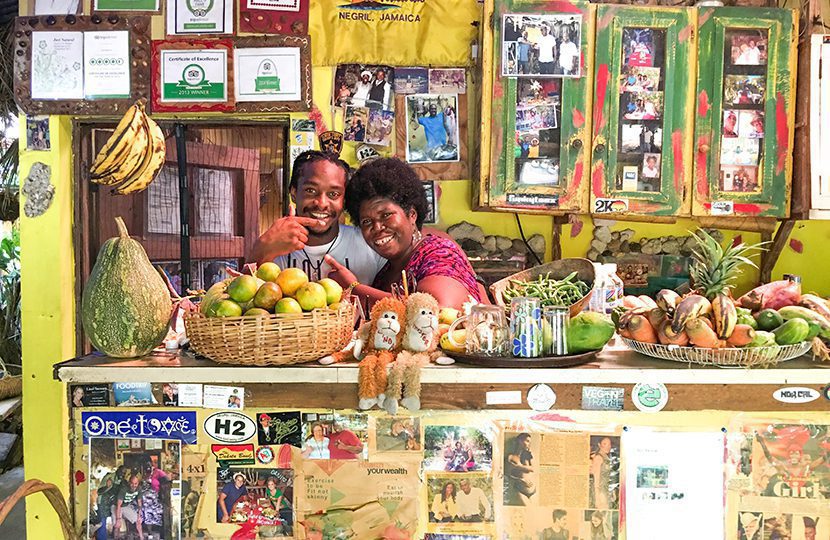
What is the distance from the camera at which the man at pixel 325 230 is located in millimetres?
3387

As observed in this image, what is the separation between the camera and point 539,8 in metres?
3.74

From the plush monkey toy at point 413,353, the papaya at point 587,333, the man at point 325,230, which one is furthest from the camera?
the man at point 325,230

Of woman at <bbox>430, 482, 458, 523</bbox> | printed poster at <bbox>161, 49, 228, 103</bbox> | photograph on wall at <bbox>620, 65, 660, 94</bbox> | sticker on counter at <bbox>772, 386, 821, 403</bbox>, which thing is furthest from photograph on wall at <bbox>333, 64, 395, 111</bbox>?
sticker on counter at <bbox>772, 386, 821, 403</bbox>

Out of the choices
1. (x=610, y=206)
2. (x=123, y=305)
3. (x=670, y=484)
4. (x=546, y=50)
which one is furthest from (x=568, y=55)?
(x=123, y=305)

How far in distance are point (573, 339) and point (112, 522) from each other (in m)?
1.41

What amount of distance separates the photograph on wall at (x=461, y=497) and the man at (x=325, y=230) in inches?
63.9

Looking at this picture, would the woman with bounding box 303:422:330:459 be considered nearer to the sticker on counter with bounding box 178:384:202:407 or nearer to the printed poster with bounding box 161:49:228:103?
the sticker on counter with bounding box 178:384:202:407

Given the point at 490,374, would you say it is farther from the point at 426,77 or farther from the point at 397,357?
the point at 426,77

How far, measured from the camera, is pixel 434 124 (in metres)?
4.12

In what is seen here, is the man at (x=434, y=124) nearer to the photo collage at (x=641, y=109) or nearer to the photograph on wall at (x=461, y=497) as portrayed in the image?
the photo collage at (x=641, y=109)

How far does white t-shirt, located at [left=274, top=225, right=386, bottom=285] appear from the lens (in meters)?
3.43

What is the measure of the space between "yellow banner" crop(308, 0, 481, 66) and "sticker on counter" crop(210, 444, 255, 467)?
8.78 ft

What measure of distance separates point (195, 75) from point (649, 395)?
3067 millimetres

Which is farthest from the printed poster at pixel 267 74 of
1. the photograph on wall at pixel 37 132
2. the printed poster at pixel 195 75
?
the photograph on wall at pixel 37 132
